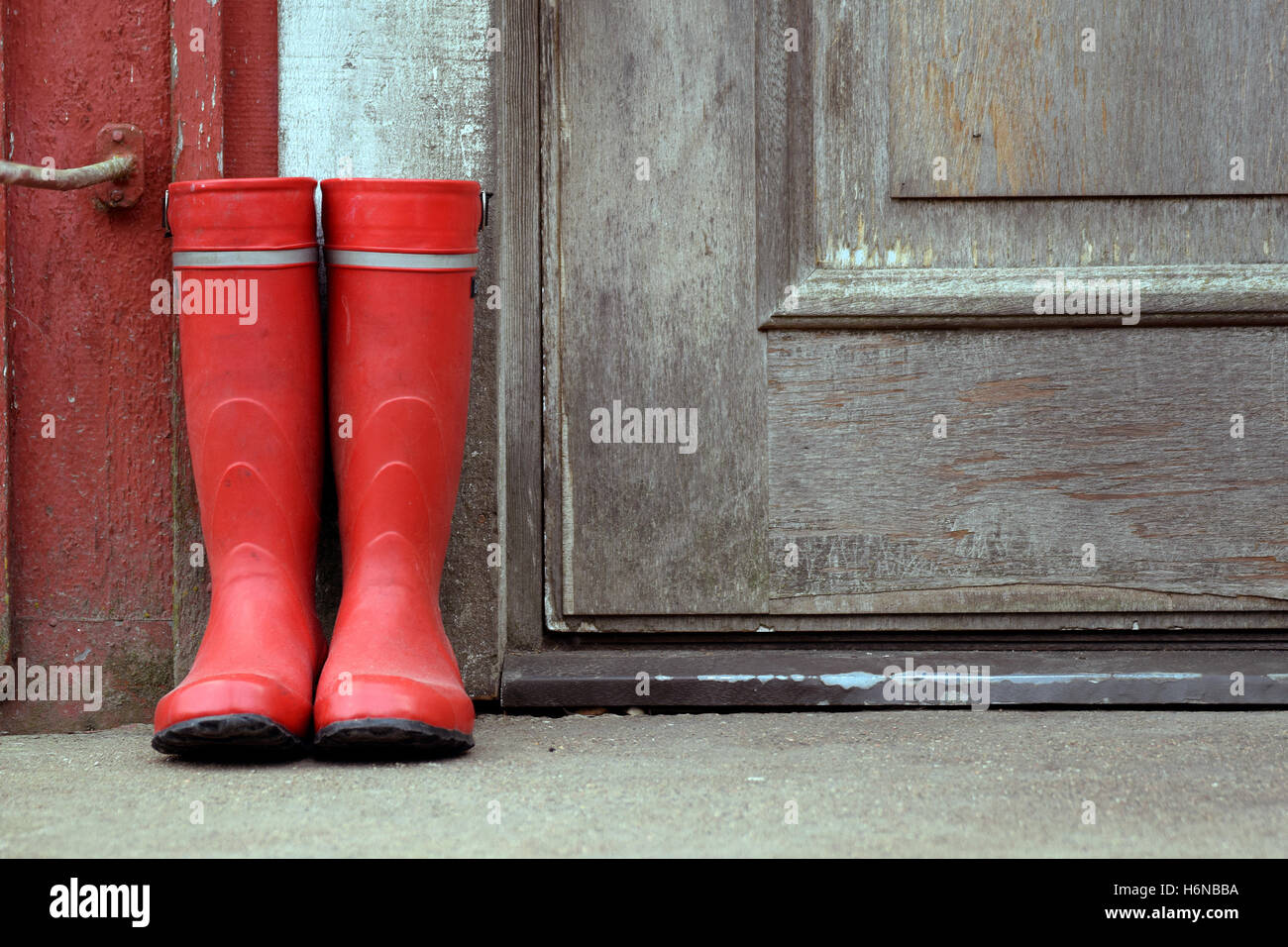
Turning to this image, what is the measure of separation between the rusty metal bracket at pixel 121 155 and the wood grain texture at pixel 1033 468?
0.77m

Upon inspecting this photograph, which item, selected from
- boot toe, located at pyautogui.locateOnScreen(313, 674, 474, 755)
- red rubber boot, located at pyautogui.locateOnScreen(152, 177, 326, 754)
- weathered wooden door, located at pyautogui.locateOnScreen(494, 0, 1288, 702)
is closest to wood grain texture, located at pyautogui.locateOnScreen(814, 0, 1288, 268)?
weathered wooden door, located at pyautogui.locateOnScreen(494, 0, 1288, 702)

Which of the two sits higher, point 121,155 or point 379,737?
point 121,155

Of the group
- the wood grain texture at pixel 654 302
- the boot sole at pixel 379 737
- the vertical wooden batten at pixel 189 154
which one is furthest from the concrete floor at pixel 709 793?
the wood grain texture at pixel 654 302

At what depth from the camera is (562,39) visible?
5.21 ft

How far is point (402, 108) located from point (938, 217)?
0.66m

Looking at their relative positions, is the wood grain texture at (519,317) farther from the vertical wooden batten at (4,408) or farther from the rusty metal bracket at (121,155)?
the vertical wooden batten at (4,408)

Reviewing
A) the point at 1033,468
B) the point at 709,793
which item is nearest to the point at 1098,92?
the point at 1033,468

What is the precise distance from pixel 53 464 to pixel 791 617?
0.89m

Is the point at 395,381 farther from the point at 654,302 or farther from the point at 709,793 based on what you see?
the point at 709,793

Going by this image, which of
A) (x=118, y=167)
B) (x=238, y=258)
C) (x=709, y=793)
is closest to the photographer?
(x=709, y=793)

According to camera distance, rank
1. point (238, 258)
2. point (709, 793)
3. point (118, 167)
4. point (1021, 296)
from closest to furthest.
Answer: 1. point (709, 793)
2. point (238, 258)
3. point (118, 167)
4. point (1021, 296)

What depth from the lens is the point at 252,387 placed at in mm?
1344

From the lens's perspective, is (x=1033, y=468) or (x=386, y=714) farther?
(x=1033, y=468)

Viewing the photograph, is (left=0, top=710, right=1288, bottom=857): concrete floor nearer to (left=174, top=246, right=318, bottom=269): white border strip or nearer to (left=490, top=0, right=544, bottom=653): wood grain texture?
(left=490, top=0, right=544, bottom=653): wood grain texture
